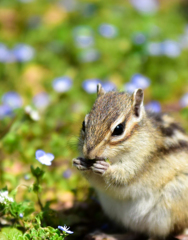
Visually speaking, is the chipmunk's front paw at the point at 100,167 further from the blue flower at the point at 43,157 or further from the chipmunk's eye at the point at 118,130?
the blue flower at the point at 43,157

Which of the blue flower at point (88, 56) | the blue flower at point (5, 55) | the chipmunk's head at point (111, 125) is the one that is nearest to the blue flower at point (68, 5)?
the blue flower at point (88, 56)

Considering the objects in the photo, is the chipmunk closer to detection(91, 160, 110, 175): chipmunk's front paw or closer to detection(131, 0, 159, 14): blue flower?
detection(91, 160, 110, 175): chipmunk's front paw

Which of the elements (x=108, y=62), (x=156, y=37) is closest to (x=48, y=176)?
(x=108, y=62)

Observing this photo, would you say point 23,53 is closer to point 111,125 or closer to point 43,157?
point 43,157

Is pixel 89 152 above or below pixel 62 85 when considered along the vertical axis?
above

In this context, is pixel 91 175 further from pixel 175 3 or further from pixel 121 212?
pixel 175 3

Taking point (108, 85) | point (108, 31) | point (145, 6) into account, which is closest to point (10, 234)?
point (108, 85)
